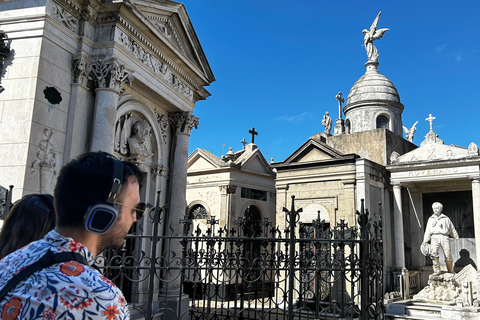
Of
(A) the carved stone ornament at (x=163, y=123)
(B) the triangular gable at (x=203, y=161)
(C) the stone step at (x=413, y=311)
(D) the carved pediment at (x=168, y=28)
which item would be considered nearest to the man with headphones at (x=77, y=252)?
(D) the carved pediment at (x=168, y=28)

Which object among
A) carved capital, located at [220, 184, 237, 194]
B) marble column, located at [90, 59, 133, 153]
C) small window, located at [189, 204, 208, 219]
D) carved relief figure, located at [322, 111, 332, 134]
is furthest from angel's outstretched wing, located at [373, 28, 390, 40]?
marble column, located at [90, 59, 133, 153]

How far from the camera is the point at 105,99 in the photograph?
7594 millimetres

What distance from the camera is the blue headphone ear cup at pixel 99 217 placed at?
1370 millimetres

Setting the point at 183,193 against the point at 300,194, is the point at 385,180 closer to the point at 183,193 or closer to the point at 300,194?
the point at 300,194

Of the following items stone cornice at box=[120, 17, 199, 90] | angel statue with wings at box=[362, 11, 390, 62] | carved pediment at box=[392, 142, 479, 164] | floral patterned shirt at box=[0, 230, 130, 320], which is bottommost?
floral patterned shirt at box=[0, 230, 130, 320]

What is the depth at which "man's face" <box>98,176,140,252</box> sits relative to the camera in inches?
57.1

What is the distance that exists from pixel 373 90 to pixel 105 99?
610 inches

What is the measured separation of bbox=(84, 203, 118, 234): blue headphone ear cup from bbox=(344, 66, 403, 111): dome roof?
19.9 meters

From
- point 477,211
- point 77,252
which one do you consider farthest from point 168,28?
point 477,211

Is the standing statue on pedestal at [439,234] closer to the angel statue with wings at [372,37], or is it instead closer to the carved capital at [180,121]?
the carved capital at [180,121]

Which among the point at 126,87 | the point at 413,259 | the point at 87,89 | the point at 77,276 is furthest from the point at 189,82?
the point at 413,259

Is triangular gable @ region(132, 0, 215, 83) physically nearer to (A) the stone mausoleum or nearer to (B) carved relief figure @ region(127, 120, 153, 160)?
(A) the stone mausoleum

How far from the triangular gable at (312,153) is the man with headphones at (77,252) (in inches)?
572

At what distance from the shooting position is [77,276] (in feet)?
3.82
